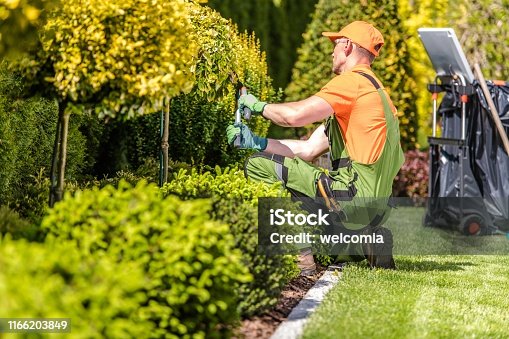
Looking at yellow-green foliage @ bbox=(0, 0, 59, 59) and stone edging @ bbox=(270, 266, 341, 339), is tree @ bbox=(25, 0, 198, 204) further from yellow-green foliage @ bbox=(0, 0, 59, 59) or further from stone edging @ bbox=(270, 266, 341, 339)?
stone edging @ bbox=(270, 266, 341, 339)

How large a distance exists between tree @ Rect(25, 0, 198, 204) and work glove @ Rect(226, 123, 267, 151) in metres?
1.34

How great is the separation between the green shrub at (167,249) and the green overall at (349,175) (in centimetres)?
194

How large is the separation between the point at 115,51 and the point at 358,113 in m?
1.95

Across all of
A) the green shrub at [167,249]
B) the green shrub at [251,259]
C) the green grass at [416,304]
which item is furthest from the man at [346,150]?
the green shrub at [167,249]

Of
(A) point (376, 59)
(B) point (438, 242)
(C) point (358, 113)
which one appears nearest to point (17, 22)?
(C) point (358, 113)

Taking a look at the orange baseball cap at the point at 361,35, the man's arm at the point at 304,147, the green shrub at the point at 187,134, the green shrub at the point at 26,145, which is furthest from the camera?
the green shrub at the point at 187,134

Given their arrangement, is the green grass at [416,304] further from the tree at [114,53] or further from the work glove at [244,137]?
the tree at [114,53]

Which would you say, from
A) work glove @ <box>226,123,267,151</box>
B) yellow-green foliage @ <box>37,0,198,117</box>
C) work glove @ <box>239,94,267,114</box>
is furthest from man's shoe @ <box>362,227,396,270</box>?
yellow-green foliage @ <box>37,0,198,117</box>

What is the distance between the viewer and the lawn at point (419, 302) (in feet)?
13.9

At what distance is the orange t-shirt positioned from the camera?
5.59 meters

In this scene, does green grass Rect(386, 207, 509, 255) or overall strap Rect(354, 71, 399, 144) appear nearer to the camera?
overall strap Rect(354, 71, 399, 144)

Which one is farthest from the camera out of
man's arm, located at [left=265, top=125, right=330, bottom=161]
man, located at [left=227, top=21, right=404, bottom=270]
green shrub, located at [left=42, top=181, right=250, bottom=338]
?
man's arm, located at [left=265, top=125, right=330, bottom=161]

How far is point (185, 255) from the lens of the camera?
341 centimetres

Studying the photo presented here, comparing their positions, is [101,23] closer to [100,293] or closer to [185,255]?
[185,255]
